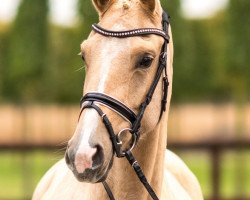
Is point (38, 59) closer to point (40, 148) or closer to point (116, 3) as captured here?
point (40, 148)

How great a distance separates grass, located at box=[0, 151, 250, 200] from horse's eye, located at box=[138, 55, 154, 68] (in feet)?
21.4

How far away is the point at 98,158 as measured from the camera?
11.2 ft

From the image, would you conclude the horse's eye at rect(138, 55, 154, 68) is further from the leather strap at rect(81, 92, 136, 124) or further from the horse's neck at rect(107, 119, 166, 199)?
the horse's neck at rect(107, 119, 166, 199)

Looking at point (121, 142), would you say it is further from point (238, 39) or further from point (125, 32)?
point (238, 39)

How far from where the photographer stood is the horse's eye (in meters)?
3.67

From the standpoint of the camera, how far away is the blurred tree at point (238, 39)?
17.2 m

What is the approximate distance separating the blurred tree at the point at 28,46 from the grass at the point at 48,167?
2319 mm

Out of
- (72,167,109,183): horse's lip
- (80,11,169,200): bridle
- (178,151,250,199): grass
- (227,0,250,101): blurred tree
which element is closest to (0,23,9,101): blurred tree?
(178,151,250,199): grass

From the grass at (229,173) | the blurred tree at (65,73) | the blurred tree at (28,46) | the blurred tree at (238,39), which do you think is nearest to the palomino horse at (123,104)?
the grass at (229,173)

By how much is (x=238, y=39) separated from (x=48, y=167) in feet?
19.3

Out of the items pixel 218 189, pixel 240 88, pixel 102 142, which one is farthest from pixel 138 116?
pixel 240 88

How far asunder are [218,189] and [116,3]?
6.71 metres

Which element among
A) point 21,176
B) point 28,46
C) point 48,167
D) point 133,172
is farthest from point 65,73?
point 133,172

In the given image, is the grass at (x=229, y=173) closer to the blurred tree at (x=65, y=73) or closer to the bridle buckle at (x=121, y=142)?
the blurred tree at (x=65, y=73)
